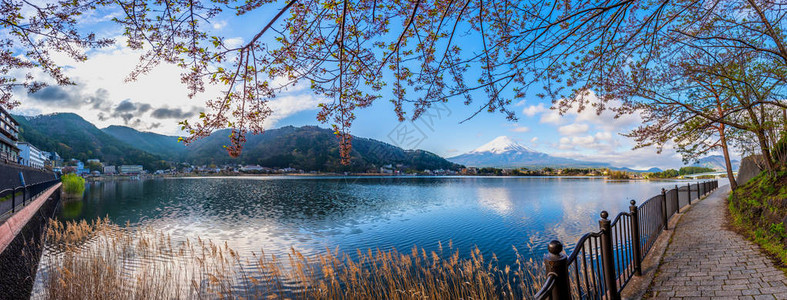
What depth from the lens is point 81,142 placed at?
103750mm

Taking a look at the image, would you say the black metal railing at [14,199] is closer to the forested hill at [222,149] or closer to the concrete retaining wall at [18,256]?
the concrete retaining wall at [18,256]

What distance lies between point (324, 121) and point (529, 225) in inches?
579

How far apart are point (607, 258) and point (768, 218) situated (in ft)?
20.0

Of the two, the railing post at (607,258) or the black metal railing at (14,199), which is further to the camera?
the black metal railing at (14,199)

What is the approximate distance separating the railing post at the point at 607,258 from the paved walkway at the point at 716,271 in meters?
0.75

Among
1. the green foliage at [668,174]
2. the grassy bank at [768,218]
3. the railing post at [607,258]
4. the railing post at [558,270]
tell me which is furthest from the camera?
the green foliage at [668,174]

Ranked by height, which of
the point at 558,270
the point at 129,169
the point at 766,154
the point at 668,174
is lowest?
the point at 668,174

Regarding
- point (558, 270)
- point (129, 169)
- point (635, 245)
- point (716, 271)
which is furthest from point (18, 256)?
point (129, 169)

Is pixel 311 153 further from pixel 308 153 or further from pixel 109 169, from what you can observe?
pixel 109 169

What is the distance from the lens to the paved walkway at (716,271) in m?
3.96

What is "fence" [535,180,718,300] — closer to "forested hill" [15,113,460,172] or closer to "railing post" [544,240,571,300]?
"railing post" [544,240,571,300]

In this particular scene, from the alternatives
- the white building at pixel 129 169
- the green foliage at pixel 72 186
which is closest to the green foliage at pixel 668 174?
the green foliage at pixel 72 186


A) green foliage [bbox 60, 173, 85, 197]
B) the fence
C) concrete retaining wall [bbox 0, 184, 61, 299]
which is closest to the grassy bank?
the fence

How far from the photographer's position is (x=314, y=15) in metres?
3.73
